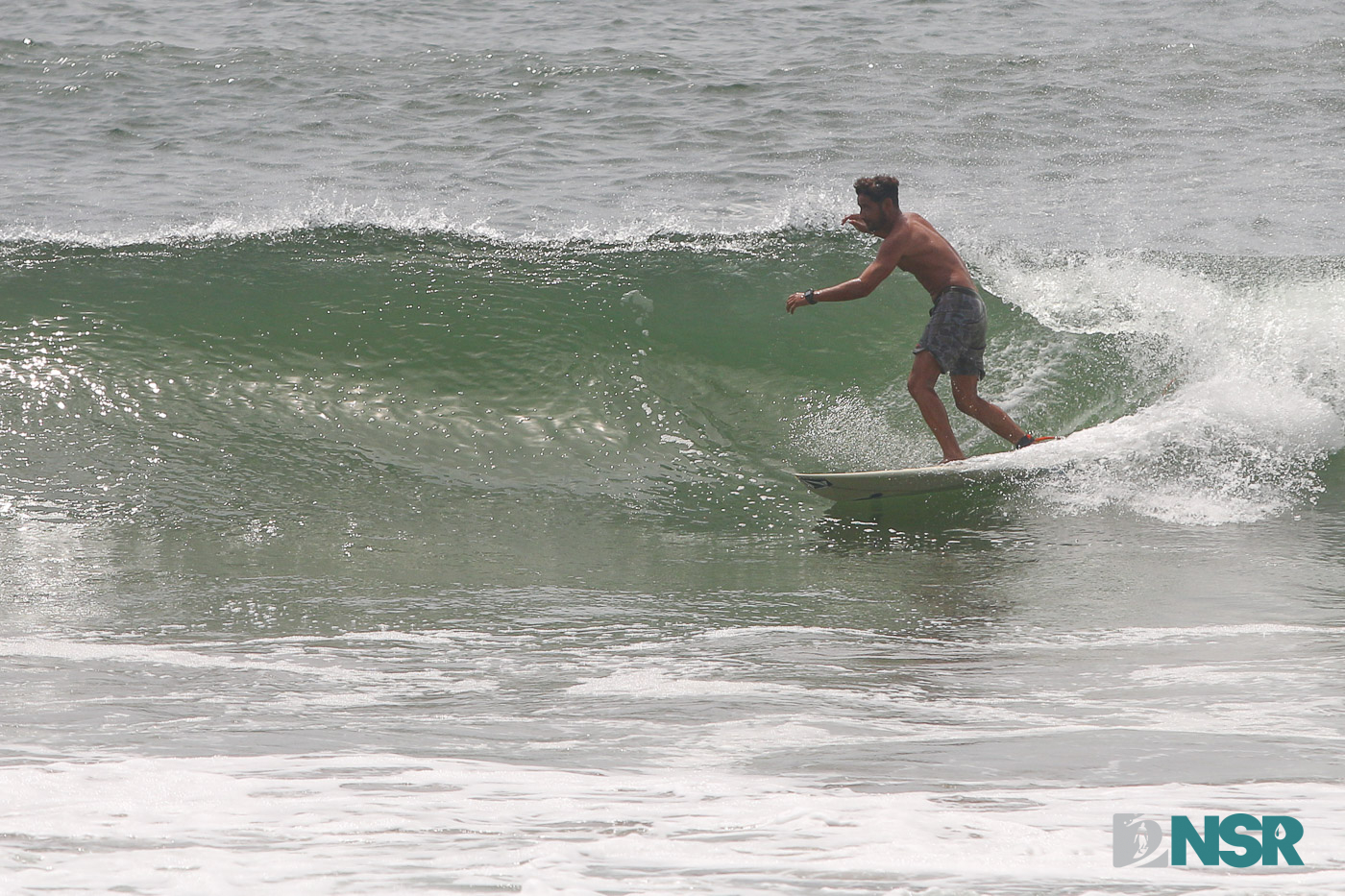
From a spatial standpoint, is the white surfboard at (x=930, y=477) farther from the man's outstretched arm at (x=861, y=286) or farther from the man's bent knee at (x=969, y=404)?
the man's outstretched arm at (x=861, y=286)

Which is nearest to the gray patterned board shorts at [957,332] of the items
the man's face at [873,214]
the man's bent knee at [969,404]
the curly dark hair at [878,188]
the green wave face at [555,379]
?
the man's bent knee at [969,404]

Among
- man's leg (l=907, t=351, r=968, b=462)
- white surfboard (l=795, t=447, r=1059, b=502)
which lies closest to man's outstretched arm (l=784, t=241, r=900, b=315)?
man's leg (l=907, t=351, r=968, b=462)

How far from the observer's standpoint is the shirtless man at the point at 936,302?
5.57 meters

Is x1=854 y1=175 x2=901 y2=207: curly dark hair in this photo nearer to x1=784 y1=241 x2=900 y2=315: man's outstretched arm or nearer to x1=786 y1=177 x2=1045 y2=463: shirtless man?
x1=786 y1=177 x2=1045 y2=463: shirtless man

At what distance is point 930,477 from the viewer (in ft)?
18.6

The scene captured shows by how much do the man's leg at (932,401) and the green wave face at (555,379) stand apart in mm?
582

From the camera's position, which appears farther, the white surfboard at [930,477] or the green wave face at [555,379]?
the green wave face at [555,379]

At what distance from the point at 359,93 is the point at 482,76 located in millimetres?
1716

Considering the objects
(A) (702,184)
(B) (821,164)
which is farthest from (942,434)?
(B) (821,164)

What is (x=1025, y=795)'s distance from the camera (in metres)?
2.68

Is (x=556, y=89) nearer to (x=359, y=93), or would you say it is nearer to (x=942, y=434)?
(x=359, y=93)

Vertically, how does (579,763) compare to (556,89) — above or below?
below

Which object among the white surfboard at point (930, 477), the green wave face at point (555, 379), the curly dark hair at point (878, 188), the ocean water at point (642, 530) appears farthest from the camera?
the green wave face at point (555, 379)

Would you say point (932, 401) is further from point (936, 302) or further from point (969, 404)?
point (936, 302)
